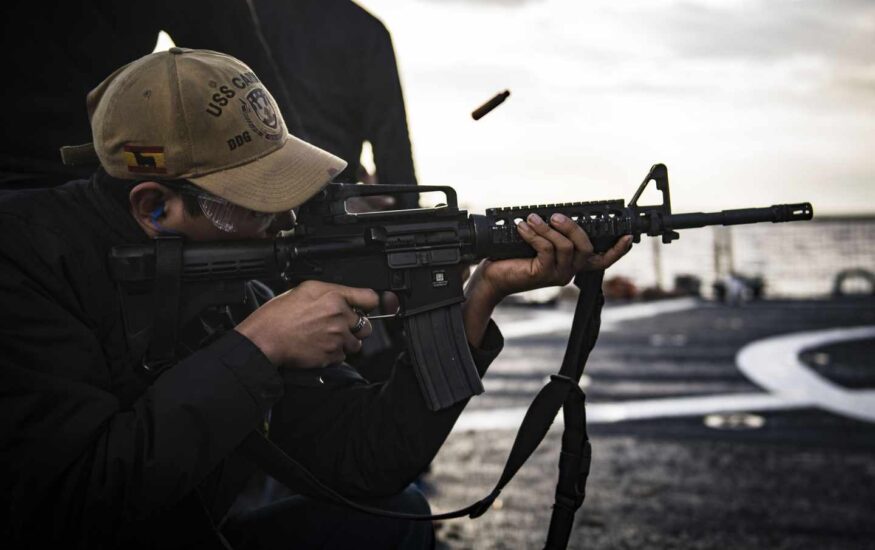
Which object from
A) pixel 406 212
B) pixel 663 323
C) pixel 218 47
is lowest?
pixel 663 323

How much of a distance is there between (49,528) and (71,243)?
55cm

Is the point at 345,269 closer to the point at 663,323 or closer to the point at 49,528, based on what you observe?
the point at 49,528

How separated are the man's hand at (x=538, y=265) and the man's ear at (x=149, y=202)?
0.78 m

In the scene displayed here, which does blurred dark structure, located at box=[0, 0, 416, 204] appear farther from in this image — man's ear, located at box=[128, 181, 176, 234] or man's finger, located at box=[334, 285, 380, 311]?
man's finger, located at box=[334, 285, 380, 311]

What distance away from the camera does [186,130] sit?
187 centimetres

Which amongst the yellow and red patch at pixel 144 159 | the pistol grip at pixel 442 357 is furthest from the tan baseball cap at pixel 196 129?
the pistol grip at pixel 442 357

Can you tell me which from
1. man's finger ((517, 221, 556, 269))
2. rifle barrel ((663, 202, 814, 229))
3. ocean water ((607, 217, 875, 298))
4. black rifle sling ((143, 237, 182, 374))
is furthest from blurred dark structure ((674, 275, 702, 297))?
black rifle sling ((143, 237, 182, 374))

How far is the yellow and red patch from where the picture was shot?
6.08ft

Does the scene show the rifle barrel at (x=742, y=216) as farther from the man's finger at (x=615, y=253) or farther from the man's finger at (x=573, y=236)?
the man's finger at (x=573, y=236)

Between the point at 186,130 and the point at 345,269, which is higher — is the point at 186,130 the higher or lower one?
the higher one

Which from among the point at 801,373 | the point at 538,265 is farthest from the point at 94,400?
the point at 801,373

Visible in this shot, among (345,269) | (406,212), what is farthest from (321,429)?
(406,212)

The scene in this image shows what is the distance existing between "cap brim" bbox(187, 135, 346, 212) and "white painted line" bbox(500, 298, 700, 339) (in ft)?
29.7

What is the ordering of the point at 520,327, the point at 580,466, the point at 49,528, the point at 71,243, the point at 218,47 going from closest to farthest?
1. the point at 49,528
2. the point at 71,243
3. the point at 580,466
4. the point at 218,47
5. the point at 520,327
